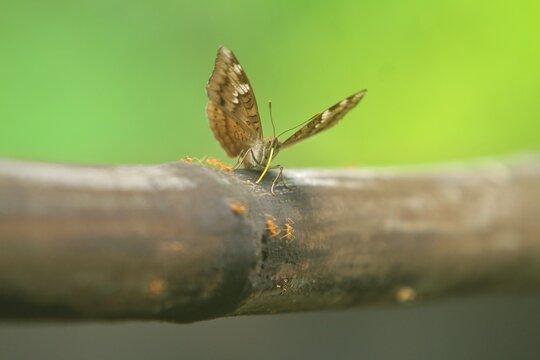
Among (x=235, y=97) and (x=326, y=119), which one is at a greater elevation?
(x=235, y=97)

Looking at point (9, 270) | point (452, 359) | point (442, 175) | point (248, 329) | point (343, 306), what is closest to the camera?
point (9, 270)

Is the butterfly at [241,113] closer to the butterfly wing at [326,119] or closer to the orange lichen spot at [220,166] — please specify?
the butterfly wing at [326,119]

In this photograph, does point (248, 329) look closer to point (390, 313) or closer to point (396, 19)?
point (390, 313)

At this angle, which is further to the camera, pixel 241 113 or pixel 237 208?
pixel 241 113

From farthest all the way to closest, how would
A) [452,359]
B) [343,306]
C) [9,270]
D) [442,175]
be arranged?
[452,359] < [442,175] < [343,306] < [9,270]

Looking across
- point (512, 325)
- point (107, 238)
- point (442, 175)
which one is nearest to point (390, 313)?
point (512, 325)

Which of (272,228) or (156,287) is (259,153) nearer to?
(272,228)

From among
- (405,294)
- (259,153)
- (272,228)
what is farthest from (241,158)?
(405,294)

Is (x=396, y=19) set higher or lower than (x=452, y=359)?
higher
